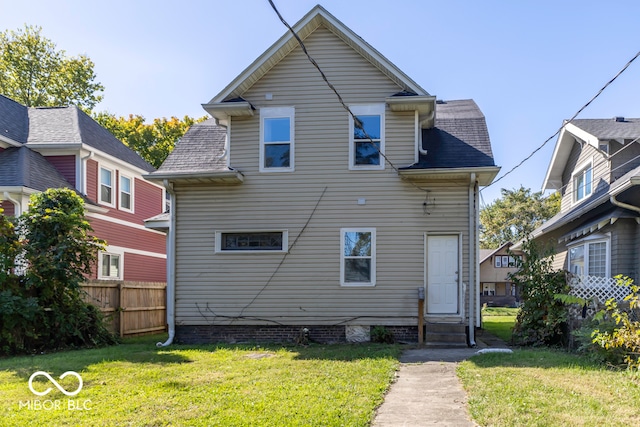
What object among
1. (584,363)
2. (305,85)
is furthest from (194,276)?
(584,363)

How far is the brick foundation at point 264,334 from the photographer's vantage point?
11086mm

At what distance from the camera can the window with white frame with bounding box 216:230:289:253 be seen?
11.6 meters

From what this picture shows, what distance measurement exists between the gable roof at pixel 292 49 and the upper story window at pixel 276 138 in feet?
1.67

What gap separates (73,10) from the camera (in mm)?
7000

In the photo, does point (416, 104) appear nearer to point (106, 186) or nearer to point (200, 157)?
point (200, 157)

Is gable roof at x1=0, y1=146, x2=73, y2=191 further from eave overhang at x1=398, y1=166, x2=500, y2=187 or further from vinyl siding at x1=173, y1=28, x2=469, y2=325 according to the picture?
eave overhang at x1=398, y1=166, x2=500, y2=187

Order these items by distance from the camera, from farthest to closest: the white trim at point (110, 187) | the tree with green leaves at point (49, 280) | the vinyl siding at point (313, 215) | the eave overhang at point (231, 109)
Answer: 1. the white trim at point (110, 187)
2. the eave overhang at point (231, 109)
3. the vinyl siding at point (313, 215)
4. the tree with green leaves at point (49, 280)

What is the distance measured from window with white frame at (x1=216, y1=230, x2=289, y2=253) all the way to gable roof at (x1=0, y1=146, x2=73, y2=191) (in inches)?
226

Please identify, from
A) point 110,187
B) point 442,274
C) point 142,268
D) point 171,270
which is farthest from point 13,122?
point 442,274

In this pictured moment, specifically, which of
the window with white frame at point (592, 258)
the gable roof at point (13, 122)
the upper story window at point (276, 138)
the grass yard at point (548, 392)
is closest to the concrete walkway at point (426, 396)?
the grass yard at point (548, 392)

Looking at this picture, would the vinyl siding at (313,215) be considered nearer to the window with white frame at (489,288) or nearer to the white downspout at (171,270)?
the white downspout at (171,270)

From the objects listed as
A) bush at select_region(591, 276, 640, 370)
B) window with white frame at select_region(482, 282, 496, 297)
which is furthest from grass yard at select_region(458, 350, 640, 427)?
window with white frame at select_region(482, 282, 496, 297)

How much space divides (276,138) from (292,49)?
6.71 feet

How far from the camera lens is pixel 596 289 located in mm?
10156
